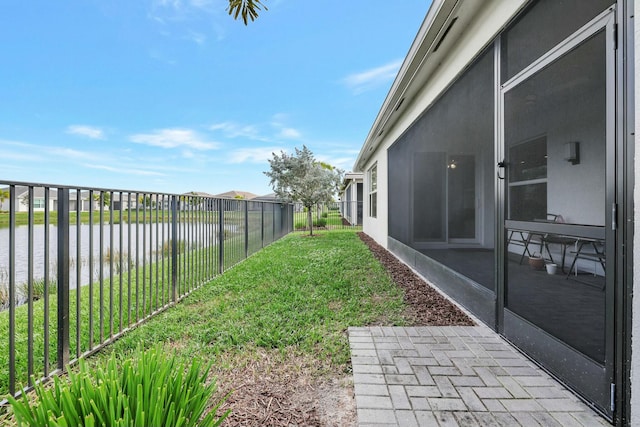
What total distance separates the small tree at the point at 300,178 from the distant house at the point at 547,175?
8.35 meters

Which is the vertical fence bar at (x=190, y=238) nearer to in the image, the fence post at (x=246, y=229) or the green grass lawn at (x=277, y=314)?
the green grass lawn at (x=277, y=314)

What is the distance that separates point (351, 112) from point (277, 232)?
1651 centimetres

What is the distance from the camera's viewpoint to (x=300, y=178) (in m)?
12.6

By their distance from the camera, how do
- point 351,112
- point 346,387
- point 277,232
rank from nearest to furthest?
1. point 346,387
2. point 277,232
3. point 351,112

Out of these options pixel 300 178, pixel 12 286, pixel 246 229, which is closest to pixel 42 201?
pixel 12 286

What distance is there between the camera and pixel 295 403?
1851 millimetres

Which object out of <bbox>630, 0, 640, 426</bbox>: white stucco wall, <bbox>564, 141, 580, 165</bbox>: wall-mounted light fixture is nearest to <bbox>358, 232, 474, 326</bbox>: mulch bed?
<bbox>630, 0, 640, 426</bbox>: white stucco wall

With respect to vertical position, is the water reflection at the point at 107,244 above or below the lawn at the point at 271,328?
above

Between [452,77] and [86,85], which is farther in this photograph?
[86,85]

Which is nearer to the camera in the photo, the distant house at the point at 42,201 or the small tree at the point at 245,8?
the distant house at the point at 42,201

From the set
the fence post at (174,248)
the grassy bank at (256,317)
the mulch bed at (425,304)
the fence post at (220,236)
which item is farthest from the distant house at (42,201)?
the mulch bed at (425,304)

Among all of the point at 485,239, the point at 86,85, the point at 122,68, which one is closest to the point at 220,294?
the point at 485,239

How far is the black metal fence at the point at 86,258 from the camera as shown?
6.48ft

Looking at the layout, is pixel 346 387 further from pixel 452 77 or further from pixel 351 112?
pixel 351 112
